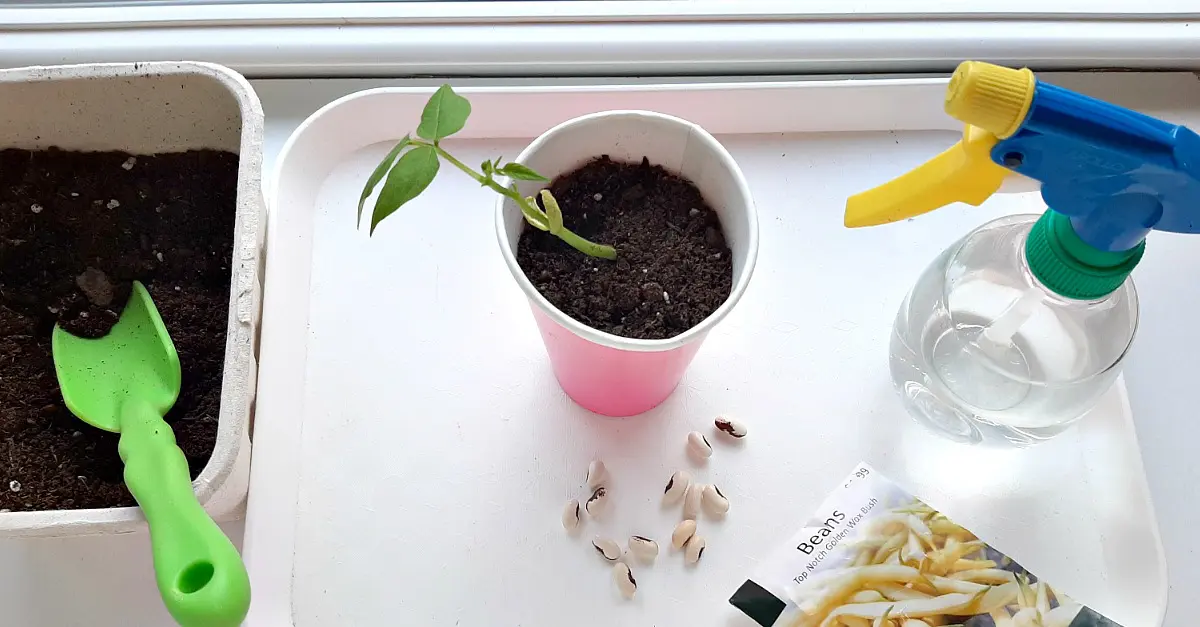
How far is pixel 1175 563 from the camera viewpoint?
0.63 m

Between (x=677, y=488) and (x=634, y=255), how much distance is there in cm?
17

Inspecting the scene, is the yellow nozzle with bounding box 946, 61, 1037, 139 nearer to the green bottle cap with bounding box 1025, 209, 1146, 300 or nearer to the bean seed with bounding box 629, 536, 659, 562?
the green bottle cap with bounding box 1025, 209, 1146, 300

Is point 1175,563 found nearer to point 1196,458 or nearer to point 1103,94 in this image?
point 1196,458

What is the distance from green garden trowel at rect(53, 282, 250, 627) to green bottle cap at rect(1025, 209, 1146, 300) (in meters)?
0.46

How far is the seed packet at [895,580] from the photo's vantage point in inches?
22.2

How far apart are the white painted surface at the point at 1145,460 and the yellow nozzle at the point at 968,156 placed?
0.22 metres

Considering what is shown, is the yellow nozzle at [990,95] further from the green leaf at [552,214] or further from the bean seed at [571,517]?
the bean seed at [571,517]

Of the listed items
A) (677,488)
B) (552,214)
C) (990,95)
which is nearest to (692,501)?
(677,488)

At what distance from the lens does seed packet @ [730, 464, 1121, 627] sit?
1.85ft

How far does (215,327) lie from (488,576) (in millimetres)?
263

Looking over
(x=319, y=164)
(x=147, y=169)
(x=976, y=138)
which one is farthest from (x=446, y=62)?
(x=976, y=138)

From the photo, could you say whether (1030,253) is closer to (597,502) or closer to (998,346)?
(998,346)

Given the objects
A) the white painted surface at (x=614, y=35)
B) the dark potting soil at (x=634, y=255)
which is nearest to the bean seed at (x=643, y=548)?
the dark potting soil at (x=634, y=255)

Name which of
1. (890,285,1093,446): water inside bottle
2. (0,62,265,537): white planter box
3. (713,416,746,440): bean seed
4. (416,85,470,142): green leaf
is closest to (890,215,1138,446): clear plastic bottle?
(890,285,1093,446): water inside bottle
